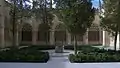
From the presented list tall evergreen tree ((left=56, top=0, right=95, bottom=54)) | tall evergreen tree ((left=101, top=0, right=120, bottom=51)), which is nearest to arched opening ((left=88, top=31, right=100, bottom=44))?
tall evergreen tree ((left=101, top=0, right=120, bottom=51))

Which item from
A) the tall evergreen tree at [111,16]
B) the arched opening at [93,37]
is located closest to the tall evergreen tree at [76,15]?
the tall evergreen tree at [111,16]

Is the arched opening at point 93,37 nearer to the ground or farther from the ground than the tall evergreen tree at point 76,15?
nearer to the ground

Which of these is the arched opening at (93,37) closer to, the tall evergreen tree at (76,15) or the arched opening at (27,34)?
the arched opening at (27,34)

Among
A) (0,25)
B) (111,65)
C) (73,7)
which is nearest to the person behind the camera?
(111,65)

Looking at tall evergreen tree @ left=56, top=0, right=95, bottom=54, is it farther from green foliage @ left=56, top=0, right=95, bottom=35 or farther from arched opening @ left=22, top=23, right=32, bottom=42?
arched opening @ left=22, top=23, right=32, bottom=42

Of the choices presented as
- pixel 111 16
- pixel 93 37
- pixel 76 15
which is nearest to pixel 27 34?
pixel 93 37

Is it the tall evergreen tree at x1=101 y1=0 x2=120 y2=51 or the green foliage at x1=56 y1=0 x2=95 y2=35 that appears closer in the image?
the green foliage at x1=56 y1=0 x2=95 y2=35

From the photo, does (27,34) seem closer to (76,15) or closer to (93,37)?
(93,37)

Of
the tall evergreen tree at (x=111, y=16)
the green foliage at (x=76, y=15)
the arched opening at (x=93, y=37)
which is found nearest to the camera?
the green foliage at (x=76, y=15)

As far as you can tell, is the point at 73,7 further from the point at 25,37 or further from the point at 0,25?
the point at 25,37

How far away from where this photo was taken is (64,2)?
62.5 ft

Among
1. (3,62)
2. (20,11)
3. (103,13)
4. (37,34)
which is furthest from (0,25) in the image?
(3,62)

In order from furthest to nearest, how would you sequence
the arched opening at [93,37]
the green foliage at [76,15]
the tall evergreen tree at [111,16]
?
the arched opening at [93,37] < the tall evergreen tree at [111,16] < the green foliage at [76,15]

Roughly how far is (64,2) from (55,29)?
40.7 m
